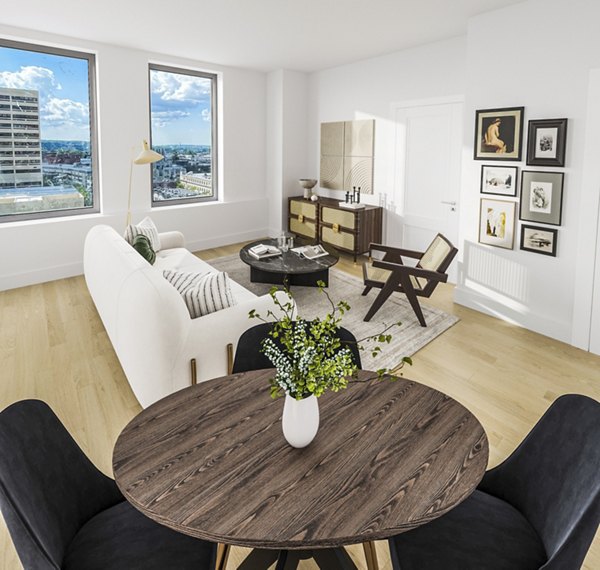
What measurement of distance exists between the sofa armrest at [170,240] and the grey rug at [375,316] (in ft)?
2.30

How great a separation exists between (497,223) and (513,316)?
87 centimetres

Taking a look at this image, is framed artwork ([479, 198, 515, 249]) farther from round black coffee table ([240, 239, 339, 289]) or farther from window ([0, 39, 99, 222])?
window ([0, 39, 99, 222])

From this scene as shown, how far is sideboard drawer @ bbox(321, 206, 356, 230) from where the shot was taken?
612 centimetres

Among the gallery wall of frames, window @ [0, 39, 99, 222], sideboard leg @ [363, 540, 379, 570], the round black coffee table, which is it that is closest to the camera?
sideboard leg @ [363, 540, 379, 570]

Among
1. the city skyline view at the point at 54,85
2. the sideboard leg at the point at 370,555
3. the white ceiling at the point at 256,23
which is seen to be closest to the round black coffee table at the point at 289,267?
the white ceiling at the point at 256,23

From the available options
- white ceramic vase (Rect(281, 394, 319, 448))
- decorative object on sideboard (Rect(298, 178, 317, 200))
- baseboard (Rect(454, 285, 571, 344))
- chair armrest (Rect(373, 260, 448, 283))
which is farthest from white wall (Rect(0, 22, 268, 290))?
→ white ceramic vase (Rect(281, 394, 319, 448))

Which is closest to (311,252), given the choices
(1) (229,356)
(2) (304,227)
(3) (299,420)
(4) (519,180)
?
(2) (304,227)

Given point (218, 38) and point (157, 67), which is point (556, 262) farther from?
point (157, 67)

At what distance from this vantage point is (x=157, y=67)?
244 inches

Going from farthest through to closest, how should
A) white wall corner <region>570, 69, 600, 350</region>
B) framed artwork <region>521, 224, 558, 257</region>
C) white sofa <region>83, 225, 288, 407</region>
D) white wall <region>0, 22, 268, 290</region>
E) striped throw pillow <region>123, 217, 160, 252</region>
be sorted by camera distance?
1. white wall <region>0, 22, 268, 290</region>
2. striped throw pillow <region>123, 217, 160, 252</region>
3. framed artwork <region>521, 224, 558, 257</region>
4. white wall corner <region>570, 69, 600, 350</region>
5. white sofa <region>83, 225, 288, 407</region>

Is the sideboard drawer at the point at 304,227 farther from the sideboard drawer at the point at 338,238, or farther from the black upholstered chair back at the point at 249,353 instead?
the black upholstered chair back at the point at 249,353

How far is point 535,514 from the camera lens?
1.37m

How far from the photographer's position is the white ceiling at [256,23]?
404 cm

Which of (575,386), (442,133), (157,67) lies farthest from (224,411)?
(157,67)
